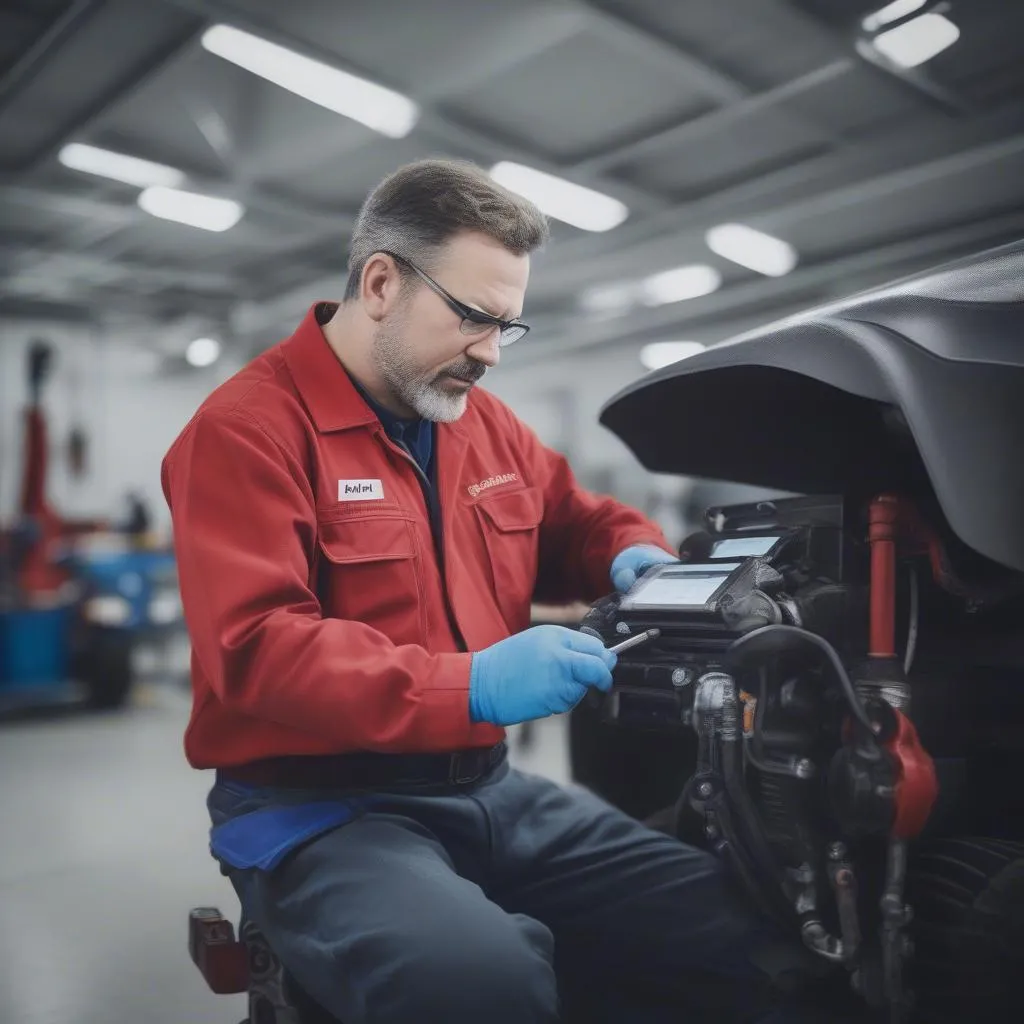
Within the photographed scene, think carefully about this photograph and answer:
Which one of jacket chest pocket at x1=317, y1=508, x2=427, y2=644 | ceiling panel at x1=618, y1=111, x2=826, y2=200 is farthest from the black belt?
ceiling panel at x1=618, y1=111, x2=826, y2=200

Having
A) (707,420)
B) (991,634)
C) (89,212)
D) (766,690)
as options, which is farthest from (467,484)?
(89,212)

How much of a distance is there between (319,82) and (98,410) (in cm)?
511

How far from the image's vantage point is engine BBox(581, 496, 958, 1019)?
85 centimetres

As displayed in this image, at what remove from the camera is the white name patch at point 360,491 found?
1.07 m

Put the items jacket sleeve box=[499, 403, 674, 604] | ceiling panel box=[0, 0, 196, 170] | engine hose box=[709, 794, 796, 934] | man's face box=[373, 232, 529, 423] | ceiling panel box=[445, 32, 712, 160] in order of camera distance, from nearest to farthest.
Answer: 1. engine hose box=[709, 794, 796, 934]
2. man's face box=[373, 232, 529, 423]
3. jacket sleeve box=[499, 403, 674, 604]
4. ceiling panel box=[0, 0, 196, 170]
5. ceiling panel box=[445, 32, 712, 160]

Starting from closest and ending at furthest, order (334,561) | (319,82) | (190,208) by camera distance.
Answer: (334,561) → (319,82) → (190,208)

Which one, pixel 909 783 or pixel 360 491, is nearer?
pixel 909 783

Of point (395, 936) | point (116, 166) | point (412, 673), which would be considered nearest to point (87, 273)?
point (116, 166)

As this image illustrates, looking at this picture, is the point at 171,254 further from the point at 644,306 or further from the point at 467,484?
the point at 467,484

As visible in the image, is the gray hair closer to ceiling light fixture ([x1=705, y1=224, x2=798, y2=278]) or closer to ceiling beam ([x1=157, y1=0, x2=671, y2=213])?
ceiling beam ([x1=157, y1=0, x2=671, y2=213])

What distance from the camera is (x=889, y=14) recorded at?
3.15m

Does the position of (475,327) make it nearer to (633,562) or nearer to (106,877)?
(633,562)

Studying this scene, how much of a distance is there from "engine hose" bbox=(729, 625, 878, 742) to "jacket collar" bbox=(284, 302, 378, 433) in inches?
20.0

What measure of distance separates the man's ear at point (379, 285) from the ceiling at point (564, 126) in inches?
91.6
